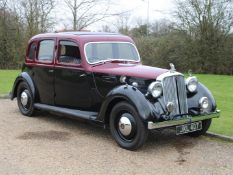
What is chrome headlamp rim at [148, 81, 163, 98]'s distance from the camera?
658cm

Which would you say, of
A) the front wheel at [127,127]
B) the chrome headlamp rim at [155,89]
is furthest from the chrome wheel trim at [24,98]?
the chrome headlamp rim at [155,89]

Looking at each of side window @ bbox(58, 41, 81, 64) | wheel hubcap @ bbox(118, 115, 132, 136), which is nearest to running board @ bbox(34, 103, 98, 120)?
wheel hubcap @ bbox(118, 115, 132, 136)

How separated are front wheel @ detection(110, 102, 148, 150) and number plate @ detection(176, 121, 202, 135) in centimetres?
62

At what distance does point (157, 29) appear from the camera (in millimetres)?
31953

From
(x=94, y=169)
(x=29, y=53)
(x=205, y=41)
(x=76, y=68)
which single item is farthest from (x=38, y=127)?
(x=205, y=41)

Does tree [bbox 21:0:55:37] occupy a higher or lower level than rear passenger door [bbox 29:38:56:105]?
higher

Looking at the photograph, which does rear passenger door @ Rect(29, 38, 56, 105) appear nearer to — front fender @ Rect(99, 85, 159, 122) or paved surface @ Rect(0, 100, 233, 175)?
paved surface @ Rect(0, 100, 233, 175)

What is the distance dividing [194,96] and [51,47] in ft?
10.9

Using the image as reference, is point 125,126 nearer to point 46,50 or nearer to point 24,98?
point 46,50

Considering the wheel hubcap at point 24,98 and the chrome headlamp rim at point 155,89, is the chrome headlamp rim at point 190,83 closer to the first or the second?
the chrome headlamp rim at point 155,89

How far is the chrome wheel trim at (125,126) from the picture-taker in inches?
262

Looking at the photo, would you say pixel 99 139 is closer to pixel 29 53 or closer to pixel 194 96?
pixel 194 96

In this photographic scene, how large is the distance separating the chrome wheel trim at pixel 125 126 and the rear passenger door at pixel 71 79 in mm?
1130

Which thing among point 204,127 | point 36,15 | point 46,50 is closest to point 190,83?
point 204,127
